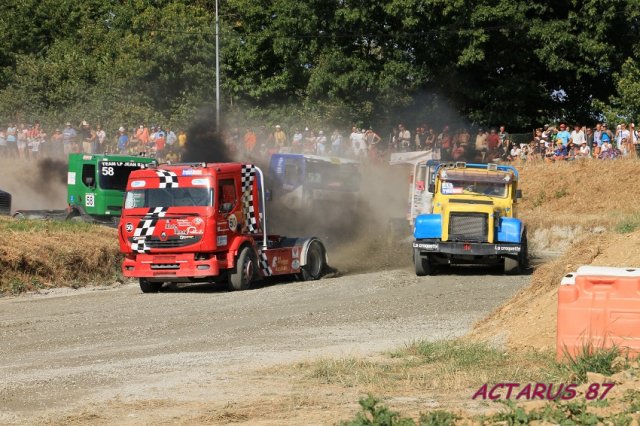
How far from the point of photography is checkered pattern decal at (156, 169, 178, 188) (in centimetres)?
2069

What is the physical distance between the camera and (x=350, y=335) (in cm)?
1444

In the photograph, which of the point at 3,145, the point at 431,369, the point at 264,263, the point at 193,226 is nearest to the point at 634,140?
the point at 264,263

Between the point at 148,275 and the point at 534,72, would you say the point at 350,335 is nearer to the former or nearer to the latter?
the point at 148,275

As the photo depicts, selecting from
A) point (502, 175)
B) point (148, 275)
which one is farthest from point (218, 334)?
point (502, 175)

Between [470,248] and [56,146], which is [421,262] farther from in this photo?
[56,146]

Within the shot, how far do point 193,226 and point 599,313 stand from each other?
10.6 m

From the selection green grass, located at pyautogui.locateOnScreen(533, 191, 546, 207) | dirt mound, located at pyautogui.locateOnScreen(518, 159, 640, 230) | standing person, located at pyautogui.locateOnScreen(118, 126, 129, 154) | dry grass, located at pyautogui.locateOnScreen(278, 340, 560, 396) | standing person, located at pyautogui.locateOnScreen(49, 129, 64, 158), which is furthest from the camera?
standing person, located at pyautogui.locateOnScreen(49, 129, 64, 158)

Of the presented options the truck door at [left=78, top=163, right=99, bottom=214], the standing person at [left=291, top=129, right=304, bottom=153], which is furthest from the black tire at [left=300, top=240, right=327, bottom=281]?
the standing person at [left=291, top=129, right=304, bottom=153]

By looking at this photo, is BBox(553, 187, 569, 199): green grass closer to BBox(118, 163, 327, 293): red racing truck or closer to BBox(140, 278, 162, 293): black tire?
BBox(118, 163, 327, 293): red racing truck

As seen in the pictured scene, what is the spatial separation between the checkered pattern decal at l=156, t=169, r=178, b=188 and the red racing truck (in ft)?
0.06

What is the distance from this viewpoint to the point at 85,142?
42.8 metres

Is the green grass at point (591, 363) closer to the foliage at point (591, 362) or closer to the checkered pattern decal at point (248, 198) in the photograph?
the foliage at point (591, 362)

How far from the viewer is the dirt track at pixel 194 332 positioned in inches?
418

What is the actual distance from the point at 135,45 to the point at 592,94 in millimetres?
23200
